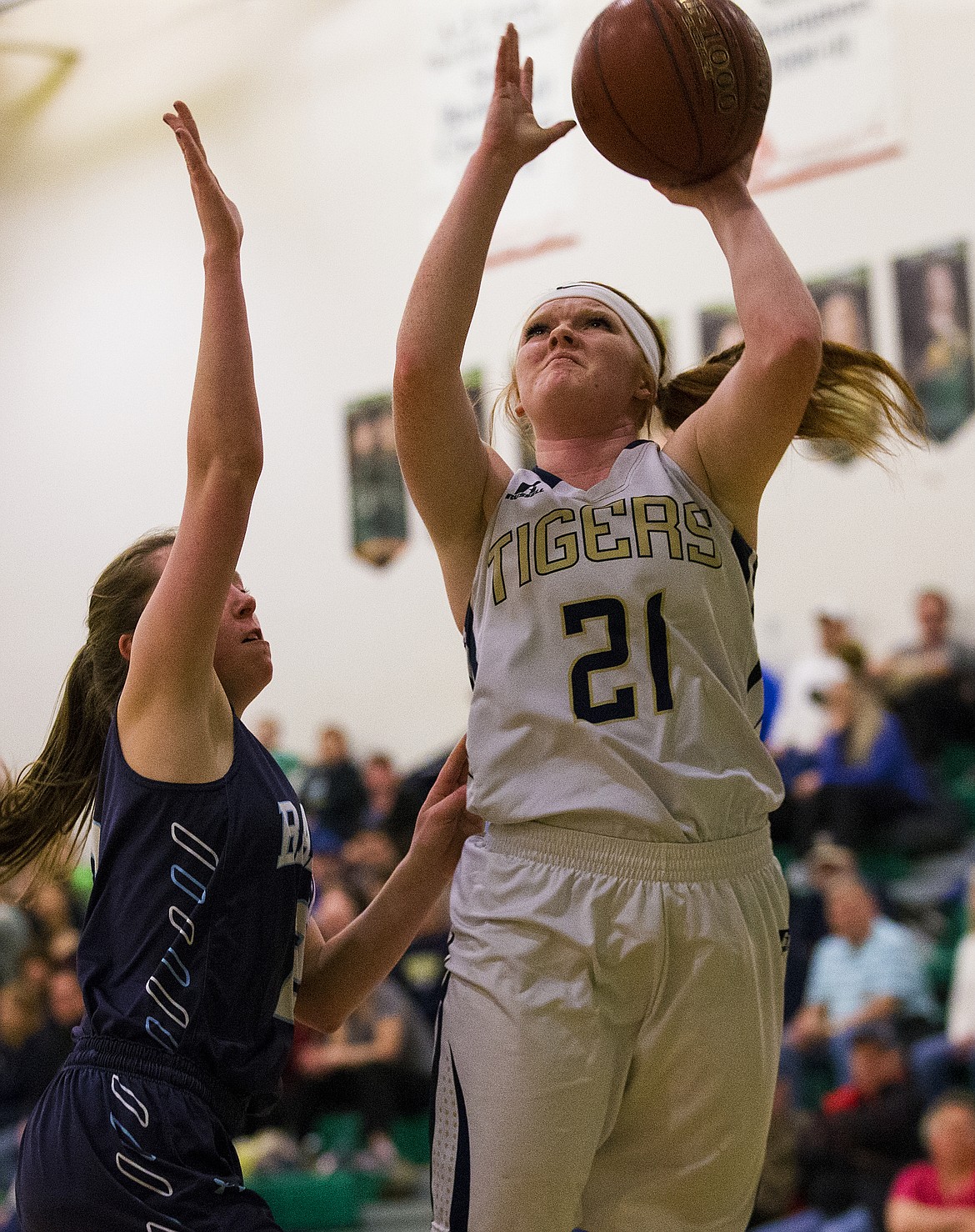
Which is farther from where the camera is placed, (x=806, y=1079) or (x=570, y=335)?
(x=806, y=1079)

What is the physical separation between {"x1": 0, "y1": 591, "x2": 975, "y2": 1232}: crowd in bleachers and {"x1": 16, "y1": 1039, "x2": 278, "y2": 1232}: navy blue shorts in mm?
3738

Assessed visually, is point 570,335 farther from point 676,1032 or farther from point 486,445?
point 676,1032

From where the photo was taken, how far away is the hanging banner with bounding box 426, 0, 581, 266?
9938mm

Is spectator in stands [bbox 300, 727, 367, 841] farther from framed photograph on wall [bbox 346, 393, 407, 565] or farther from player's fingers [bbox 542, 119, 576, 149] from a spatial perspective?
player's fingers [bbox 542, 119, 576, 149]

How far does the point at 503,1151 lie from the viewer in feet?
7.34

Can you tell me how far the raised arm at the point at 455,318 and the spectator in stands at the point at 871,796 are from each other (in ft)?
17.0

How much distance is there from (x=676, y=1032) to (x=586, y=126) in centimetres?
159

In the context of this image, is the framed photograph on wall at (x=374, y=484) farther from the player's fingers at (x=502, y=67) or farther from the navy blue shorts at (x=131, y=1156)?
the navy blue shorts at (x=131, y=1156)

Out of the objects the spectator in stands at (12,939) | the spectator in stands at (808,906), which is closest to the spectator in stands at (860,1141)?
the spectator in stands at (808,906)

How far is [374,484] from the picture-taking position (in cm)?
1086

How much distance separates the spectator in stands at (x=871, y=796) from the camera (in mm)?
7203

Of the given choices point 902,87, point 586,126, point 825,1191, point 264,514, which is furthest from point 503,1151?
point 264,514

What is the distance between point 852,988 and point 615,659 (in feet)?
15.4

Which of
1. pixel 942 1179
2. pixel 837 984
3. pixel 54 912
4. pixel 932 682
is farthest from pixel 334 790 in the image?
pixel 942 1179
